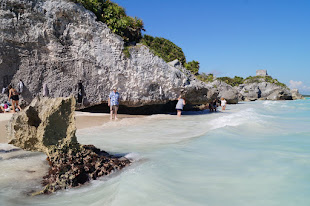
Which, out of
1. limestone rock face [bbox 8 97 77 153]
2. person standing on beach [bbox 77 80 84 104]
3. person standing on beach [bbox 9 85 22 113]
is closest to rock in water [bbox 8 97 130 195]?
limestone rock face [bbox 8 97 77 153]

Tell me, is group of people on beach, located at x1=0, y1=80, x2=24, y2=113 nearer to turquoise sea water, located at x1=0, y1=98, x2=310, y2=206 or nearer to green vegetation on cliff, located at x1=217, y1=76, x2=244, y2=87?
turquoise sea water, located at x1=0, y1=98, x2=310, y2=206

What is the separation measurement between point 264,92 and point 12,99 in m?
57.4

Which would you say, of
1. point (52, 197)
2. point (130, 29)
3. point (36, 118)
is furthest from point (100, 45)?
point (52, 197)

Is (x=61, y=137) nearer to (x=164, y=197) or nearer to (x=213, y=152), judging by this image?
(x=164, y=197)

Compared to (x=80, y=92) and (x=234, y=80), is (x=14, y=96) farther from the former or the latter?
(x=234, y=80)

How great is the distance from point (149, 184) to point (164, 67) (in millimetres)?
10432

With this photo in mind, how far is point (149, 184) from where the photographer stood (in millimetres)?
3168

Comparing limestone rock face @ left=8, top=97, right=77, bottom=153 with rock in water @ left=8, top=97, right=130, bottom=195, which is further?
limestone rock face @ left=8, top=97, right=77, bottom=153

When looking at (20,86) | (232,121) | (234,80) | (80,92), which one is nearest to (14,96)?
(20,86)

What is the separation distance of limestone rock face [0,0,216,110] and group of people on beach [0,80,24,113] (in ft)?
1.01

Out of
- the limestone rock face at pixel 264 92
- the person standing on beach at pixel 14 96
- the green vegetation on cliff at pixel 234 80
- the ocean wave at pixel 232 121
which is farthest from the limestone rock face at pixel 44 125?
the green vegetation on cliff at pixel 234 80

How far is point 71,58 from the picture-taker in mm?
11539

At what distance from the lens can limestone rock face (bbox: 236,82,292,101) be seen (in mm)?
51250

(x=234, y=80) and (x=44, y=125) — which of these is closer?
(x=44, y=125)
